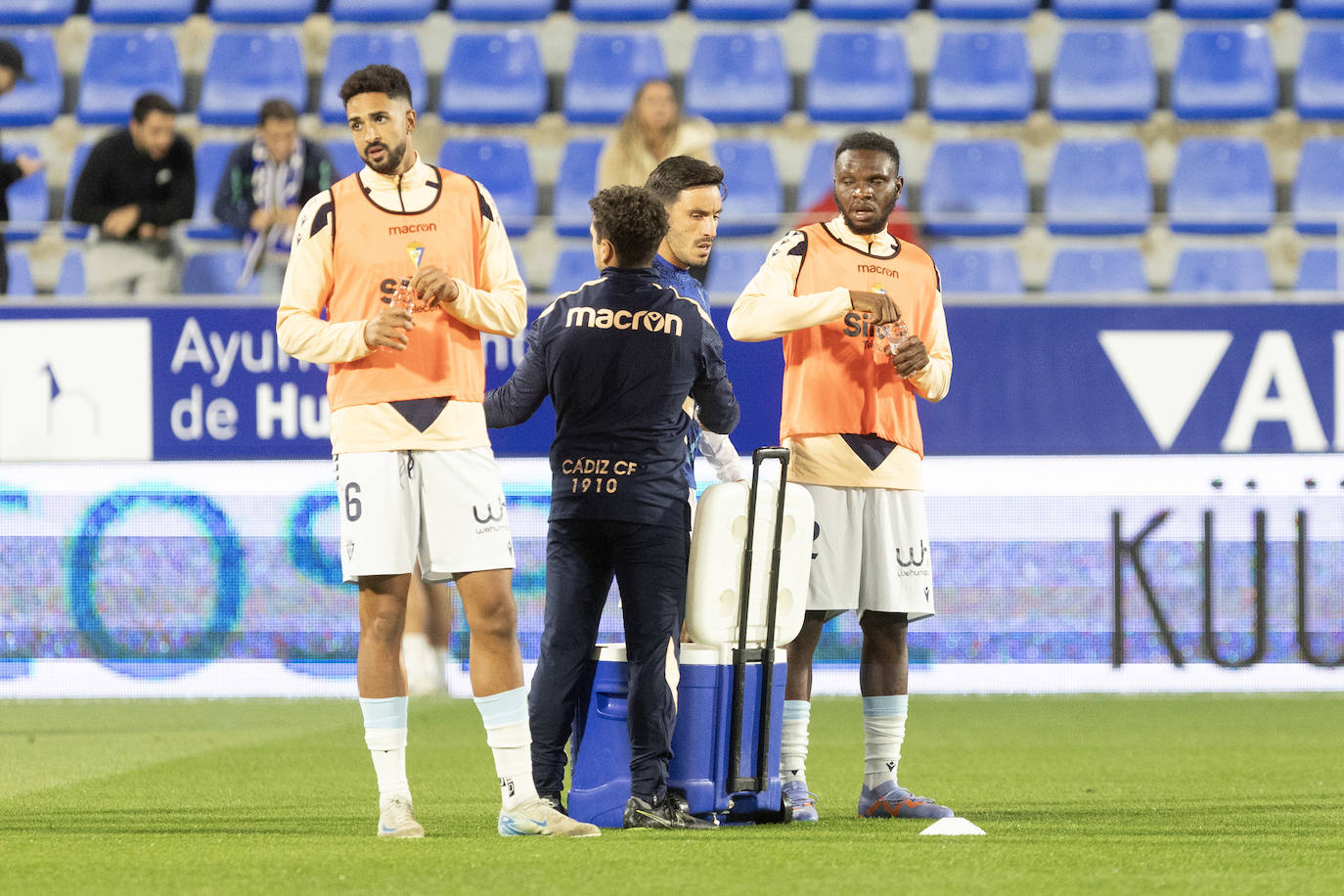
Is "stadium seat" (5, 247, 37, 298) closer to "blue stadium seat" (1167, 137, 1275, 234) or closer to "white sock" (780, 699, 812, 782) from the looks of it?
"white sock" (780, 699, 812, 782)

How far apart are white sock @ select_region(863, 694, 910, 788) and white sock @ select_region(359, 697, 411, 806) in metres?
1.33

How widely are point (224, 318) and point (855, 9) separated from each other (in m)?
4.80

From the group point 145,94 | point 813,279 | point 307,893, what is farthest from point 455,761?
point 145,94

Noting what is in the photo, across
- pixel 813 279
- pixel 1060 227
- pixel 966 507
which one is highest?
pixel 1060 227

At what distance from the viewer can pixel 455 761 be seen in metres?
6.80

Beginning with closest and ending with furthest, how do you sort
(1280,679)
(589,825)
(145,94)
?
(589,825), (1280,679), (145,94)

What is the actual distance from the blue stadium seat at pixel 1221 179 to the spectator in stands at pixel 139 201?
5.55 metres

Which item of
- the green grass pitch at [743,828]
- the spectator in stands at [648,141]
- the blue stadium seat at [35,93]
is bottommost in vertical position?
the green grass pitch at [743,828]

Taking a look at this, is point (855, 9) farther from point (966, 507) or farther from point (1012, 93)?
point (966, 507)

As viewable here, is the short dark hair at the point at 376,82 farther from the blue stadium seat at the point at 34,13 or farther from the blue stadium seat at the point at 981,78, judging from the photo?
the blue stadium seat at the point at 34,13

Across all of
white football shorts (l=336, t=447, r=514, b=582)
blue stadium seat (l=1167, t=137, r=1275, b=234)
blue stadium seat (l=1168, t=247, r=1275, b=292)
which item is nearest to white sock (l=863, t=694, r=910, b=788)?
white football shorts (l=336, t=447, r=514, b=582)

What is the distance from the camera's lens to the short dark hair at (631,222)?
4.77 m

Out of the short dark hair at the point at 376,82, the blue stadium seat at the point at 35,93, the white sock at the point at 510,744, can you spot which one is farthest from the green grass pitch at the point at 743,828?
the blue stadium seat at the point at 35,93

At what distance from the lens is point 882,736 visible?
5.27m
